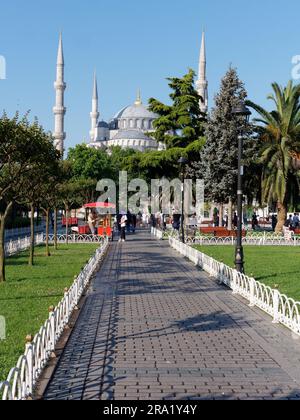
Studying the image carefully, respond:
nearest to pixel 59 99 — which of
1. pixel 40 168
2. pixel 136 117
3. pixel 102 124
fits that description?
pixel 136 117

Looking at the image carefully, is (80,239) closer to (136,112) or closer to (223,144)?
(223,144)

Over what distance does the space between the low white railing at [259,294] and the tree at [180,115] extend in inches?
893

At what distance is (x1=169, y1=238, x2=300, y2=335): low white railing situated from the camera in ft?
30.4

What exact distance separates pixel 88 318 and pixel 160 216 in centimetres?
3817

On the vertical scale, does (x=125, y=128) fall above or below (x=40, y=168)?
above

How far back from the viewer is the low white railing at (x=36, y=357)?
5.11 meters

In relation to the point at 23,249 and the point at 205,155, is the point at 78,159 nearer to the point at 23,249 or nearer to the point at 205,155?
the point at 205,155

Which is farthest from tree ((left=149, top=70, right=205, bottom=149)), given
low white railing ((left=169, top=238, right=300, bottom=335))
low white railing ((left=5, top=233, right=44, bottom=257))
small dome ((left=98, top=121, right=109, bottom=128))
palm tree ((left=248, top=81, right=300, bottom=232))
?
small dome ((left=98, top=121, right=109, bottom=128))

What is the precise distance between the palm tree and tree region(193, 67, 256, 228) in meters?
2.47

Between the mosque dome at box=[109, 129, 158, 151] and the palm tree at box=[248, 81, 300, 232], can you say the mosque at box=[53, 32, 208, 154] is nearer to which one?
the mosque dome at box=[109, 129, 158, 151]

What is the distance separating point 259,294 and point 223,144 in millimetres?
27189

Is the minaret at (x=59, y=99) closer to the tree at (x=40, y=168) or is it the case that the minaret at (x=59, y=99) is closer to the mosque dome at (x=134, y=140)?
the mosque dome at (x=134, y=140)

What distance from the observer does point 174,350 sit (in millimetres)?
7980
